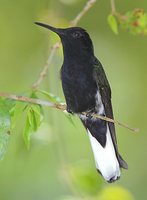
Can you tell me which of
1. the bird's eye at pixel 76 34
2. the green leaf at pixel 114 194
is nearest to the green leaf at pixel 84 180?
the green leaf at pixel 114 194

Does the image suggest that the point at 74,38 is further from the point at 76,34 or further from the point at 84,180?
the point at 84,180

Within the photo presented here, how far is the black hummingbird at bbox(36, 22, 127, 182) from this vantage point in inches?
136

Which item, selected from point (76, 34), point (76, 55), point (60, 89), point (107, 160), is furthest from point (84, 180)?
point (60, 89)

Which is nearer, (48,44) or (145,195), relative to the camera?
(48,44)

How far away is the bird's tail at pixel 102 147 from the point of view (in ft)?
11.3

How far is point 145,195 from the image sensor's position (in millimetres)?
5664

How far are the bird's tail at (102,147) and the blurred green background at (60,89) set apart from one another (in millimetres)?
1091

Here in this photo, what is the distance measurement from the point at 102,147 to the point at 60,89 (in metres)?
1.61

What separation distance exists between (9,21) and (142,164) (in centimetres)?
206

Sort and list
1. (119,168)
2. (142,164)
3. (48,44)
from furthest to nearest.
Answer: (142,164), (48,44), (119,168)

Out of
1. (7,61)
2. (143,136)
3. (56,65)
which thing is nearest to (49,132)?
(56,65)

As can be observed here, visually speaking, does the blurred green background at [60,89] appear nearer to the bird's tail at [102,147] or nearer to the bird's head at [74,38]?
the bird's head at [74,38]

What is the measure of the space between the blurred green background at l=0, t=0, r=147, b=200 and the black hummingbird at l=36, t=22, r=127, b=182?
3.45 ft

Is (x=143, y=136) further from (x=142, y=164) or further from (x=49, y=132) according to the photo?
(x=49, y=132)
